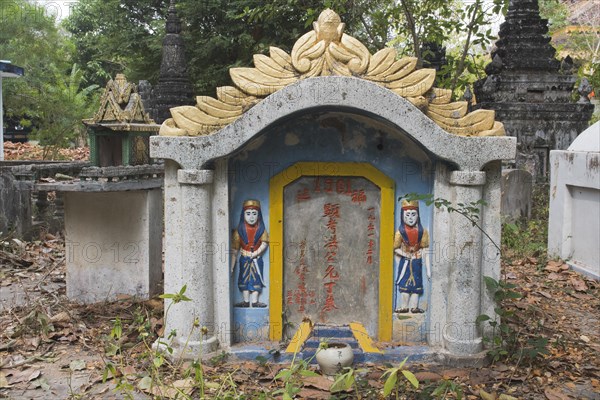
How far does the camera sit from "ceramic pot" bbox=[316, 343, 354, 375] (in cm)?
412

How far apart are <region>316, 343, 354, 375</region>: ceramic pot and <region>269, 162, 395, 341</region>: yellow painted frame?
23.0 inches

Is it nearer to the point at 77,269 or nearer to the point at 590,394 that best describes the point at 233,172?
the point at 77,269

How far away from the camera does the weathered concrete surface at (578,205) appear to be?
6742 mm

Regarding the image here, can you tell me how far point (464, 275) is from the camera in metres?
4.33

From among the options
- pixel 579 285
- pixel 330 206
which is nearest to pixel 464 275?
pixel 330 206

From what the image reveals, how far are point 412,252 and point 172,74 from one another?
438 inches

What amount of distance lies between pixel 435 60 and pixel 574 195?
782cm

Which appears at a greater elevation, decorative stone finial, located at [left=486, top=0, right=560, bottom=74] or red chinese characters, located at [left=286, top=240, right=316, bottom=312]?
decorative stone finial, located at [left=486, top=0, right=560, bottom=74]

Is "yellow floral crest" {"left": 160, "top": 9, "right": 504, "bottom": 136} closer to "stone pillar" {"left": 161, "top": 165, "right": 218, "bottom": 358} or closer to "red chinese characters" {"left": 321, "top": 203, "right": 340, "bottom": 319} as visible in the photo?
"stone pillar" {"left": 161, "top": 165, "right": 218, "bottom": 358}

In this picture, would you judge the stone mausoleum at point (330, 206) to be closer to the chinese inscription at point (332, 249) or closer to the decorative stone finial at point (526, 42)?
the chinese inscription at point (332, 249)

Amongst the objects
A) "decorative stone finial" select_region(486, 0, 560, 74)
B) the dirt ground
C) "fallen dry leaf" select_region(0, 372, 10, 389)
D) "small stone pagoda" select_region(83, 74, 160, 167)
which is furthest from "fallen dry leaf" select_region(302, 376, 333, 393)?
"decorative stone finial" select_region(486, 0, 560, 74)

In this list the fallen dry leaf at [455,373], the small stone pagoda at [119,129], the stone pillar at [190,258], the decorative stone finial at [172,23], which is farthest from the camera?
the decorative stone finial at [172,23]

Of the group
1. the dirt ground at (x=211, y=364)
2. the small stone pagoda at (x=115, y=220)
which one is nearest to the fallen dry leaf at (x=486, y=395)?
the dirt ground at (x=211, y=364)

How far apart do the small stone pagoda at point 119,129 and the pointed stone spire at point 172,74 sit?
27.5ft
